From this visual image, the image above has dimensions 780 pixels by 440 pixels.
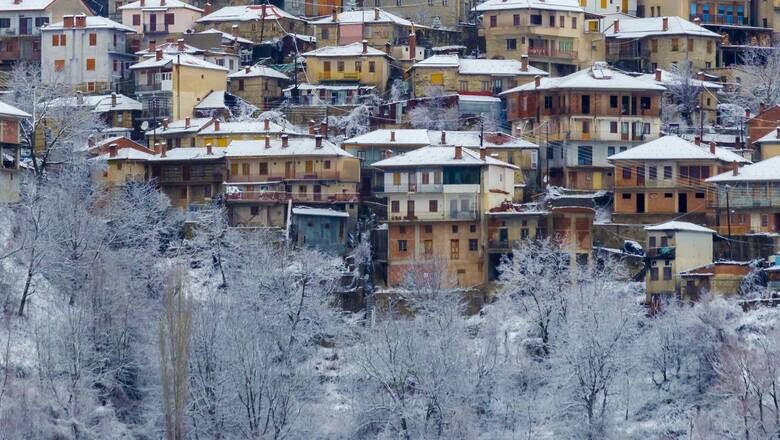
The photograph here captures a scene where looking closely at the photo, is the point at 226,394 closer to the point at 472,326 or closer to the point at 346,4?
the point at 472,326

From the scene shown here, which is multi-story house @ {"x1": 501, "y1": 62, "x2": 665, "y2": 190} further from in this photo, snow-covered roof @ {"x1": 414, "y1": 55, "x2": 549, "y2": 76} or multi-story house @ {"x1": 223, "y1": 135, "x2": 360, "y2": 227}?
multi-story house @ {"x1": 223, "y1": 135, "x2": 360, "y2": 227}

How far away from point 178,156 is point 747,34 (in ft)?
114

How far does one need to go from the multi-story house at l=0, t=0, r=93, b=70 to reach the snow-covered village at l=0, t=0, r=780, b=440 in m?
0.19

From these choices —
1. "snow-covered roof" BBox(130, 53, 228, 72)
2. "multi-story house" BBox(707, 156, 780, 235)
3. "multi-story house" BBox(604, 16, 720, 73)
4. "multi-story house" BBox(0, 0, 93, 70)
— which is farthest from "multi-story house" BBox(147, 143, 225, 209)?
"multi-story house" BBox(604, 16, 720, 73)

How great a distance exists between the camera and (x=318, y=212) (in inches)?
3883

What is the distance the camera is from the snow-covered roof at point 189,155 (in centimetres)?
10325

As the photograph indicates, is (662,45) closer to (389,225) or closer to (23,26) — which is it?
(389,225)

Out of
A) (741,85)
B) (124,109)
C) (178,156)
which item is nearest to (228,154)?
(178,156)

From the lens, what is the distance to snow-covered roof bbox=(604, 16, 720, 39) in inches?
4660

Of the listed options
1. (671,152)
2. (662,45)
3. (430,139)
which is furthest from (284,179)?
(662,45)

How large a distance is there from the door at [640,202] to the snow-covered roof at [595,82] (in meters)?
7.65

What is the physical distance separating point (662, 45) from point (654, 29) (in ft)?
3.50

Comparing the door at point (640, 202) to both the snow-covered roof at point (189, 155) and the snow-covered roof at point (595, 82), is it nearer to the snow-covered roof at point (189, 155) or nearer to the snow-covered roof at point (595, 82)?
the snow-covered roof at point (595, 82)

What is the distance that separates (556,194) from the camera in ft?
329
